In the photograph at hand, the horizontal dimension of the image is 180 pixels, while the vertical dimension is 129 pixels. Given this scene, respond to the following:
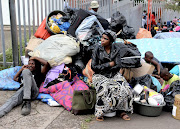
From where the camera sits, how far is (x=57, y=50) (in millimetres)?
4730

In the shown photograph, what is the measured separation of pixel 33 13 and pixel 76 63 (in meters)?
1.93

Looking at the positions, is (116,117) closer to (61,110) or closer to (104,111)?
(104,111)

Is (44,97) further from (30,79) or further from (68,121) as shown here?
(68,121)

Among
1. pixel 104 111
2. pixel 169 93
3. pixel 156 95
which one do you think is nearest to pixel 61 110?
pixel 104 111

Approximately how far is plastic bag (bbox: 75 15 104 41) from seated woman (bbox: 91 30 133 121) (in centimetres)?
141

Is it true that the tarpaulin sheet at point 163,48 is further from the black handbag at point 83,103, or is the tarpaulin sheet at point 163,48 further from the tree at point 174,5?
the tree at point 174,5

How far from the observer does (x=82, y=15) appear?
555cm

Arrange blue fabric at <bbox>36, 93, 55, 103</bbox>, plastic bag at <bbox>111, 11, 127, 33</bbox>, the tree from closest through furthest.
A: 1. blue fabric at <bbox>36, 93, 55, 103</bbox>
2. plastic bag at <bbox>111, 11, 127, 33</bbox>
3. the tree

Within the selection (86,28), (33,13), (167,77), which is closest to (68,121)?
(167,77)

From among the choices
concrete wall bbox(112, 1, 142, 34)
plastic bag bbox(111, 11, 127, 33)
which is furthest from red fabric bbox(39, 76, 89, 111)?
concrete wall bbox(112, 1, 142, 34)

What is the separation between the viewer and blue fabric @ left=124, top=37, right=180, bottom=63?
5.46m

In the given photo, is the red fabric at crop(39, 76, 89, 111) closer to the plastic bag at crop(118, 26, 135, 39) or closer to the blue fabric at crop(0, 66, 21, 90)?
the blue fabric at crop(0, 66, 21, 90)

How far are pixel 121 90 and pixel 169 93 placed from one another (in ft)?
3.46

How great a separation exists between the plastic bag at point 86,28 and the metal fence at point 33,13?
54.0 inches
